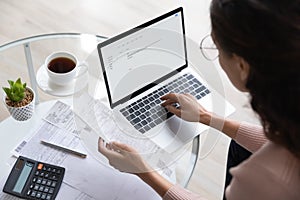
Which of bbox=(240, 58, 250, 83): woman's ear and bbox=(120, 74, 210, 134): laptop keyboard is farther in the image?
bbox=(120, 74, 210, 134): laptop keyboard

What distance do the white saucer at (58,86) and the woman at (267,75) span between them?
21.8 inches

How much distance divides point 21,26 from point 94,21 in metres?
0.34

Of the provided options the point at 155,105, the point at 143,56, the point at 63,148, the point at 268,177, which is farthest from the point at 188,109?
the point at 268,177

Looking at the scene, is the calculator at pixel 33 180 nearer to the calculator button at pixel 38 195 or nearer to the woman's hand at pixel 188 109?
the calculator button at pixel 38 195

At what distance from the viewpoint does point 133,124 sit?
4.38 feet

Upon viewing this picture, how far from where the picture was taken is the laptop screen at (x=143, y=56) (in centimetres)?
128

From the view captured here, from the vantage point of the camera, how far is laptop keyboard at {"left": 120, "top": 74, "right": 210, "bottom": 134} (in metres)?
1.34

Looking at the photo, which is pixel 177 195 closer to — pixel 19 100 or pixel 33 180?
pixel 33 180

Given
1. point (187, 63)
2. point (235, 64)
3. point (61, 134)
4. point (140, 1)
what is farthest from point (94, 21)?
point (235, 64)

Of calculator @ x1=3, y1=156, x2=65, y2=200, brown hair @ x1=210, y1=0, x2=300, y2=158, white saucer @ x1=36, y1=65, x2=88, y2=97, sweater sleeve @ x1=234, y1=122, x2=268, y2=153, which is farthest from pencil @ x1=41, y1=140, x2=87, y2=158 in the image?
brown hair @ x1=210, y1=0, x2=300, y2=158

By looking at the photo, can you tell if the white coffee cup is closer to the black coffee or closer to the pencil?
the black coffee

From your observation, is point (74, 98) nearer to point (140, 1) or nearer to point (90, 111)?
point (90, 111)

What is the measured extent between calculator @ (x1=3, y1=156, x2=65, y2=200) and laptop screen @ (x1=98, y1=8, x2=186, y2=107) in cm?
28

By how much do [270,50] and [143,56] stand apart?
1.93ft
